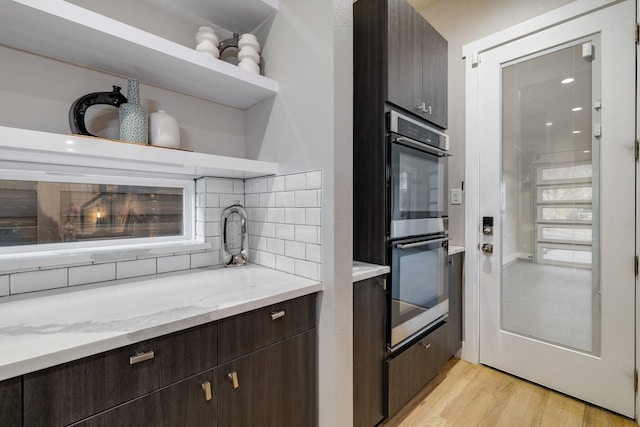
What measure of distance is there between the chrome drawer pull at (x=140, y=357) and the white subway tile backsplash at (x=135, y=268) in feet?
2.09

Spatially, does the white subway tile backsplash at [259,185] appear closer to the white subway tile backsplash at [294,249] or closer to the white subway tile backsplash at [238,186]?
the white subway tile backsplash at [238,186]

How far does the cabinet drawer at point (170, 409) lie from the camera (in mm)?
701

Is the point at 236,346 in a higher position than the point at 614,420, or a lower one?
higher

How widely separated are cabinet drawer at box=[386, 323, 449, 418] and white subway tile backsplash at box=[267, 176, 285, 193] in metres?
1.05

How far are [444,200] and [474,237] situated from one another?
0.48 metres

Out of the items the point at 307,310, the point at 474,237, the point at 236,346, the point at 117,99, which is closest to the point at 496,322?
the point at 474,237

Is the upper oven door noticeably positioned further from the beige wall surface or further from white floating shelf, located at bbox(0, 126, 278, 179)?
white floating shelf, located at bbox(0, 126, 278, 179)

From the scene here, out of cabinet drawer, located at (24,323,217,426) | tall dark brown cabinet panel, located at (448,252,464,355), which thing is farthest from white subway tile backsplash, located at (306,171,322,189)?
tall dark brown cabinet panel, located at (448,252,464,355)

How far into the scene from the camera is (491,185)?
2.00 meters

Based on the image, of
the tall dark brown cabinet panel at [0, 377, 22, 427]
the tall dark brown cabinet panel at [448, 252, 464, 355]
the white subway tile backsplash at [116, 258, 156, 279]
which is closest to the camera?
the tall dark brown cabinet panel at [0, 377, 22, 427]

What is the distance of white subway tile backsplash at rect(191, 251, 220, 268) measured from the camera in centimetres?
144

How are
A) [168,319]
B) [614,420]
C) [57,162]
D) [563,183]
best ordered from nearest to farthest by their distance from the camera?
1. [168,319]
2. [57,162]
3. [614,420]
4. [563,183]

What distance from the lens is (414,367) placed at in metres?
1.58

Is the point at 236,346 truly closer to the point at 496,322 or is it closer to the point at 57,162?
the point at 57,162
